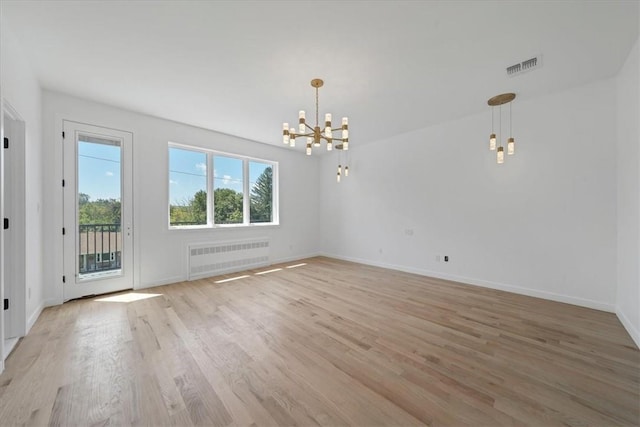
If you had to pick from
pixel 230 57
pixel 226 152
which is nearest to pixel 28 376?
pixel 230 57

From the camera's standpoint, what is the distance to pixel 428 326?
270cm

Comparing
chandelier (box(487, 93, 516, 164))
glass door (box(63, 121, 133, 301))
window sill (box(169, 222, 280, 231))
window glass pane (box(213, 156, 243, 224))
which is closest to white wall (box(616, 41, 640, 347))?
chandelier (box(487, 93, 516, 164))

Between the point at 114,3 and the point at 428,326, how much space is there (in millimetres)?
4312

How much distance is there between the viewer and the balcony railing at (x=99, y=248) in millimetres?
3566

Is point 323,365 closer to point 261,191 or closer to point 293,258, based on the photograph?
point 293,258

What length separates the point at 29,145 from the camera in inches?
107

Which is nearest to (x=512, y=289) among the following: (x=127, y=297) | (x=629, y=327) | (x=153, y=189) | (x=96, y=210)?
(x=629, y=327)

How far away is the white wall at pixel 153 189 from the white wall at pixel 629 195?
223 inches

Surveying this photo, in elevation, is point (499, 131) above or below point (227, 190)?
above

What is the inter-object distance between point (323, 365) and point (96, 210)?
4160 mm

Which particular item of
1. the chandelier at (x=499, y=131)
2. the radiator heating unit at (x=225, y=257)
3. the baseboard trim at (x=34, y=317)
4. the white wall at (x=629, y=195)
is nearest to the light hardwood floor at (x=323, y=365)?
the baseboard trim at (x=34, y=317)

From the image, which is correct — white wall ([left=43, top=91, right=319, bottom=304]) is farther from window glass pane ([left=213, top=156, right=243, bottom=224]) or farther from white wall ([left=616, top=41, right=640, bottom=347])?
white wall ([left=616, top=41, right=640, bottom=347])

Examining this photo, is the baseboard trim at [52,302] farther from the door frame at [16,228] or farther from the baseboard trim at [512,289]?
the baseboard trim at [512,289]

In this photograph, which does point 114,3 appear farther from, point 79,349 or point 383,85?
point 79,349
